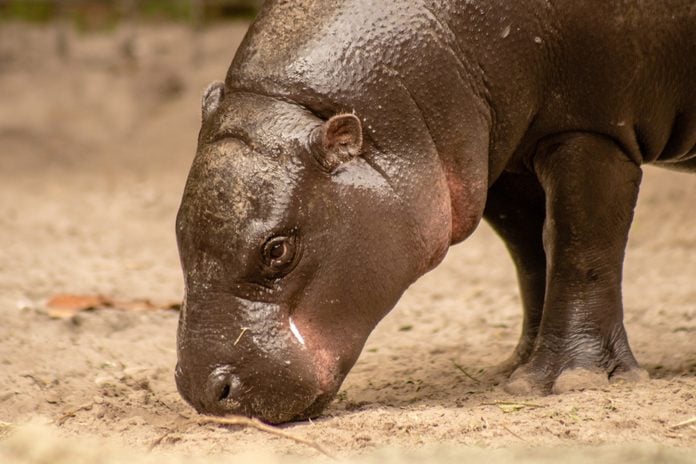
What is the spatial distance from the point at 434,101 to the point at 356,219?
1.75ft

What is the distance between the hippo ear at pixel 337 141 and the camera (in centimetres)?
379

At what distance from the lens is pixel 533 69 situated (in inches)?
165

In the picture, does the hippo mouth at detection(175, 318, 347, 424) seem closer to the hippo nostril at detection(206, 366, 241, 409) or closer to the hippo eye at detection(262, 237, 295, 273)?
the hippo nostril at detection(206, 366, 241, 409)

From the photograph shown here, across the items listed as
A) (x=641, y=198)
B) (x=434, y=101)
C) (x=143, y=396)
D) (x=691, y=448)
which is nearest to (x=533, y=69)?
(x=434, y=101)

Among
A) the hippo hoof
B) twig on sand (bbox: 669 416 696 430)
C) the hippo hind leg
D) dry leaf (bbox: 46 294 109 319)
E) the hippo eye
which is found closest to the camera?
twig on sand (bbox: 669 416 696 430)

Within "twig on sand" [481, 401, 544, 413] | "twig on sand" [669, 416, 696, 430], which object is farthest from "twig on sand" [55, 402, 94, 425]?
"twig on sand" [669, 416, 696, 430]

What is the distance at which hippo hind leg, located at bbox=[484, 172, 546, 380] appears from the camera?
4.90m

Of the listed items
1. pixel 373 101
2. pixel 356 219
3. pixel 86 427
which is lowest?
pixel 86 427

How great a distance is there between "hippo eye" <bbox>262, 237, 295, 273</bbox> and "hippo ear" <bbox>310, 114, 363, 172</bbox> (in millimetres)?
276

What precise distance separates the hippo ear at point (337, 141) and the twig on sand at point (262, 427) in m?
0.83

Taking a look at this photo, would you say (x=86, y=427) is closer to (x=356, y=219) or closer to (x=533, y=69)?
(x=356, y=219)

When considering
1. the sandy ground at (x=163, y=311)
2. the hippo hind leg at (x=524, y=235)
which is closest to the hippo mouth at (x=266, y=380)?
the sandy ground at (x=163, y=311)

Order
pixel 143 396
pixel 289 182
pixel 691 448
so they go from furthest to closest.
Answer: pixel 143 396 < pixel 289 182 < pixel 691 448

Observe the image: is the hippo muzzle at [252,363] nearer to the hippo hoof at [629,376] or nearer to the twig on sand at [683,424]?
the twig on sand at [683,424]
